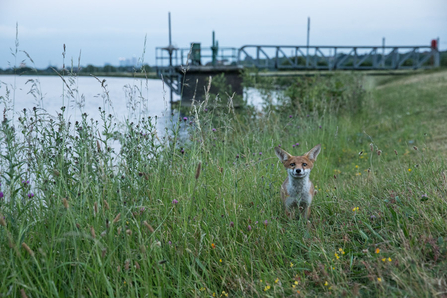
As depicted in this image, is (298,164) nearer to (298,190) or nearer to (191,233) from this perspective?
(298,190)

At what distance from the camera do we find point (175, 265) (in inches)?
109

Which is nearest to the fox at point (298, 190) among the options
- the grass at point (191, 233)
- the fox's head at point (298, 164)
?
the fox's head at point (298, 164)

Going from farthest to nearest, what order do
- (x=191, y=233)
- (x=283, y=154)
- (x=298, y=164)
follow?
(x=283, y=154) < (x=298, y=164) < (x=191, y=233)

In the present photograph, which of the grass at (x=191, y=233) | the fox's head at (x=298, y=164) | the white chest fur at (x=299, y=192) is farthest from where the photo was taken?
the white chest fur at (x=299, y=192)

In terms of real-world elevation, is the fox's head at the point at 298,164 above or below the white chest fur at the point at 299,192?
above

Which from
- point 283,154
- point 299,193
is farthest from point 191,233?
point 283,154

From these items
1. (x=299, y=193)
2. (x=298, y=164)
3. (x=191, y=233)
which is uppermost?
(x=298, y=164)

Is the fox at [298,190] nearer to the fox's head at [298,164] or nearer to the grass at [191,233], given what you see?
the fox's head at [298,164]

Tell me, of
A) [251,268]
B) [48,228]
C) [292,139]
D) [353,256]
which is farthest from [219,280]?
[292,139]

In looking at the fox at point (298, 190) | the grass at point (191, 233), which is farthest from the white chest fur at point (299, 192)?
the grass at point (191, 233)

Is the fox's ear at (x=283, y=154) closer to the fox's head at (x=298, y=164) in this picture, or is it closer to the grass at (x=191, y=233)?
the fox's head at (x=298, y=164)

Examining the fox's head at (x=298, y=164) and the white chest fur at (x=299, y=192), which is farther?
the white chest fur at (x=299, y=192)

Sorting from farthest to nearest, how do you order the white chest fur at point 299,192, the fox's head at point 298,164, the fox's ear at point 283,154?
the fox's ear at point 283,154, the white chest fur at point 299,192, the fox's head at point 298,164

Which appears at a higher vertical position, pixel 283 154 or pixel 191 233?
pixel 283 154
